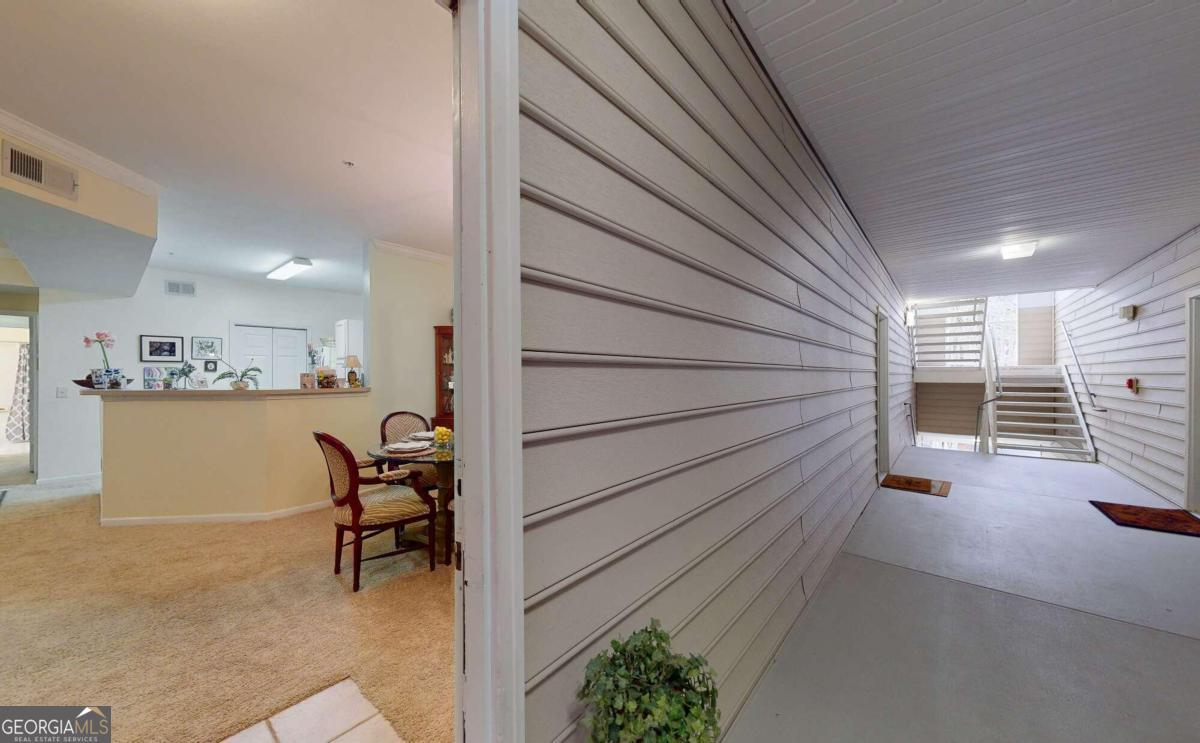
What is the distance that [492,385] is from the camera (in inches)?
30.0

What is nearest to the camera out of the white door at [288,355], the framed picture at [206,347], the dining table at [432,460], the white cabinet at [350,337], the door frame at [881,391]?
the dining table at [432,460]

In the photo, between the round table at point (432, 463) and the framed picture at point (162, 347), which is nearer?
the round table at point (432, 463)

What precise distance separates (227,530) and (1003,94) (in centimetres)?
615

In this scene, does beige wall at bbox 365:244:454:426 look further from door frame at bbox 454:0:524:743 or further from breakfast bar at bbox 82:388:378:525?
door frame at bbox 454:0:524:743

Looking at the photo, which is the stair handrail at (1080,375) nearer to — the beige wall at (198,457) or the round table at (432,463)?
the round table at (432,463)

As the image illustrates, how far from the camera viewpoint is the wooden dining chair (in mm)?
2592

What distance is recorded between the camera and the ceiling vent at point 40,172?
253 cm

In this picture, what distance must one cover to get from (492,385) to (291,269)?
262 inches

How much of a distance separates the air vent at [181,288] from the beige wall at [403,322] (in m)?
3.66

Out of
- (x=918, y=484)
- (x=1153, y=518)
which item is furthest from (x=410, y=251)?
(x=1153, y=518)

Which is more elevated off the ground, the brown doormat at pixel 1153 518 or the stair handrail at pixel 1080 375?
the stair handrail at pixel 1080 375

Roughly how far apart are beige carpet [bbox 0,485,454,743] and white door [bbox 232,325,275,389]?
3723mm

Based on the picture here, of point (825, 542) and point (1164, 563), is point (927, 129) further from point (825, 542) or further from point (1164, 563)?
point (1164, 563)

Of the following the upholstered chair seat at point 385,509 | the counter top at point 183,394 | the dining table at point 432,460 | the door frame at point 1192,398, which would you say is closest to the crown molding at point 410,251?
the counter top at point 183,394
